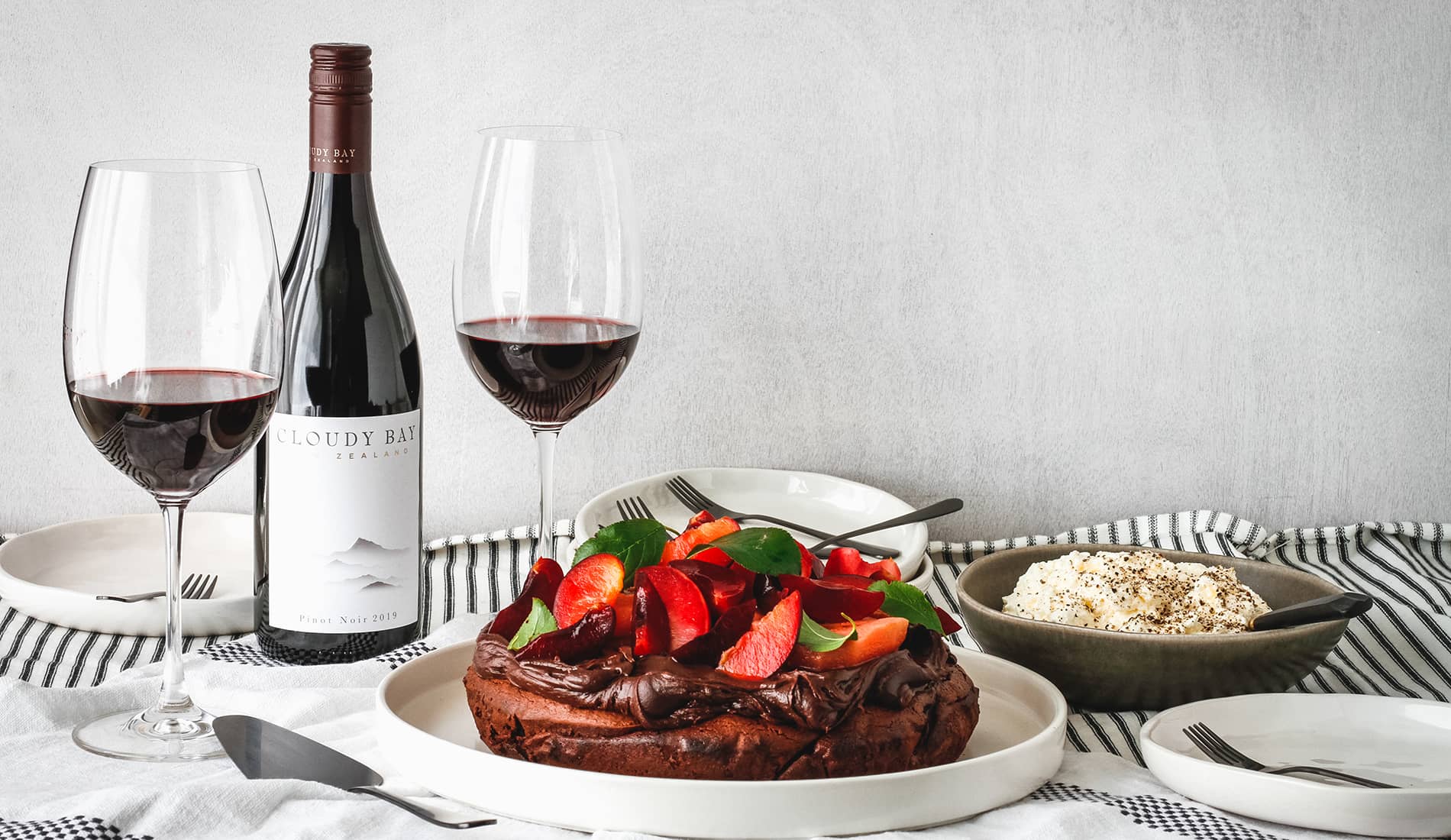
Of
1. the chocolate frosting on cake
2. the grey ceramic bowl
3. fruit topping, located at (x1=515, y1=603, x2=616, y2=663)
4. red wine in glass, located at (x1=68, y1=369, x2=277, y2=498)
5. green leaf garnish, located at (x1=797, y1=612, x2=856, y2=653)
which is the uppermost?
red wine in glass, located at (x1=68, y1=369, x2=277, y2=498)

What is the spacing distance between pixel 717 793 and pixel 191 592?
717mm

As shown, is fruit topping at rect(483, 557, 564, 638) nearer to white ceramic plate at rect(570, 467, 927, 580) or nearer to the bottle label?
the bottle label

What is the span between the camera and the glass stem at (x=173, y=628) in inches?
37.0

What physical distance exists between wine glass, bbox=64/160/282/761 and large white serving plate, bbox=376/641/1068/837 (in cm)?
19

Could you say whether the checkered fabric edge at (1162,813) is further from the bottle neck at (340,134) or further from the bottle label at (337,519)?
the bottle neck at (340,134)

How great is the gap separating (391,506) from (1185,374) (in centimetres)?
93

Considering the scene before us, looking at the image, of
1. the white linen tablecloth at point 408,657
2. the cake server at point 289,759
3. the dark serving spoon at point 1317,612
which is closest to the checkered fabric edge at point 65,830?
the white linen tablecloth at point 408,657

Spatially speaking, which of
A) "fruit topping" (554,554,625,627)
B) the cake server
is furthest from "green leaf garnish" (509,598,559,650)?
the cake server

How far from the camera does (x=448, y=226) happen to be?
152 cm

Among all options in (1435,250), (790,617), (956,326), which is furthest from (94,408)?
(1435,250)

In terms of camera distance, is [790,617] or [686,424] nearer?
[790,617]

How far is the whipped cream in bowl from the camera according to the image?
109 cm

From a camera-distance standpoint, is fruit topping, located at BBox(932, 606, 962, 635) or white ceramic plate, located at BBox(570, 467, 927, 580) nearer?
fruit topping, located at BBox(932, 606, 962, 635)

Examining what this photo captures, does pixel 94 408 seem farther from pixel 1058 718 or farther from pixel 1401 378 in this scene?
pixel 1401 378
